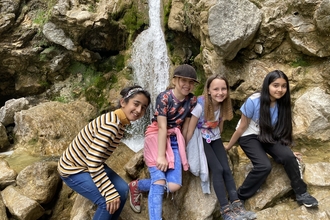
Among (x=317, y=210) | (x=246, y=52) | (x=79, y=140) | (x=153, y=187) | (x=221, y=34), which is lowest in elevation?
(x=317, y=210)

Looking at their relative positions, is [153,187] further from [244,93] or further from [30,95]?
[30,95]

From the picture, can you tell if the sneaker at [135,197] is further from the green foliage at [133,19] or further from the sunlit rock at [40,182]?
the green foliage at [133,19]

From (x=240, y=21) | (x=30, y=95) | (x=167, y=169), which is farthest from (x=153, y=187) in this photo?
(x=30, y=95)

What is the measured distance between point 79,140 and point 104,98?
5.66 meters

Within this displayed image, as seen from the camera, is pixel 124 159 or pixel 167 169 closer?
pixel 167 169

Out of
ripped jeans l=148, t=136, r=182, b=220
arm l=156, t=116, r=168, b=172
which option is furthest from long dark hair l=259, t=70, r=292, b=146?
arm l=156, t=116, r=168, b=172

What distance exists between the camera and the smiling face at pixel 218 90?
3421 mm

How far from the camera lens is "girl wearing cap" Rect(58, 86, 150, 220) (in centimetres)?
309

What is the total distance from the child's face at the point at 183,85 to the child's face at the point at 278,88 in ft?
3.25

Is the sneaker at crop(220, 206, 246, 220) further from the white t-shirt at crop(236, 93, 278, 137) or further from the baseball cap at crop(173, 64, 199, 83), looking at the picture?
the baseball cap at crop(173, 64, 199, 83)

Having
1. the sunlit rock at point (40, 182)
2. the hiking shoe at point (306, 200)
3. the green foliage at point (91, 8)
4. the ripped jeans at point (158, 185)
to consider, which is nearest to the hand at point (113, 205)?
the ripped jeans at point (158, 185)

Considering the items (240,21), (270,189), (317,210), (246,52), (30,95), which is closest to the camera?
(317,210)

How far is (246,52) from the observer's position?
5734 mm

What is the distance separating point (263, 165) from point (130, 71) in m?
6.18
